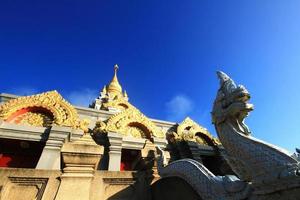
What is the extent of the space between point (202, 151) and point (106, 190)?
9.25 m

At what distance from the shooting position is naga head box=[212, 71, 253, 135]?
3568mm

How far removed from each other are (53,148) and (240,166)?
313 inches

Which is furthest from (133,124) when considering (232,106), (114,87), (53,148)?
(114,87)

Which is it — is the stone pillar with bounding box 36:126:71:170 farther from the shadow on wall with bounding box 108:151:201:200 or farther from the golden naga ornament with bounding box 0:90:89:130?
the shadow on wall with bounding box 108:151:201:200

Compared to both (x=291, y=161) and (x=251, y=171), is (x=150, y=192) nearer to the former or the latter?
(x=251, y=171)

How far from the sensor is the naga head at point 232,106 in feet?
11.7

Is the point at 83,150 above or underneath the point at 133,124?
underneath

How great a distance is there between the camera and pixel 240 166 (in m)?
3.28

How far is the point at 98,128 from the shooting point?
35.4ft

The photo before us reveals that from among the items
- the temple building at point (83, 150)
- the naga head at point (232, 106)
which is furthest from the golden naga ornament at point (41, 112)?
the naga head at point (232, 106)

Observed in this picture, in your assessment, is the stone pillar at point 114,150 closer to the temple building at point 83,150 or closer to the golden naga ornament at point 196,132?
the temple building at point 83,150

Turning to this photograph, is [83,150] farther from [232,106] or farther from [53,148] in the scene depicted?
[53,148]

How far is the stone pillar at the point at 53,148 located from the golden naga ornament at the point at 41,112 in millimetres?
510

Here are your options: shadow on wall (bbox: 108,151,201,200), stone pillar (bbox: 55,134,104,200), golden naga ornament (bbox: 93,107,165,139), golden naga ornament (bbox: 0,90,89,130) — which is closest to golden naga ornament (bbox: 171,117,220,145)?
golden naga ornament (bbox: 93,107,165,139)
